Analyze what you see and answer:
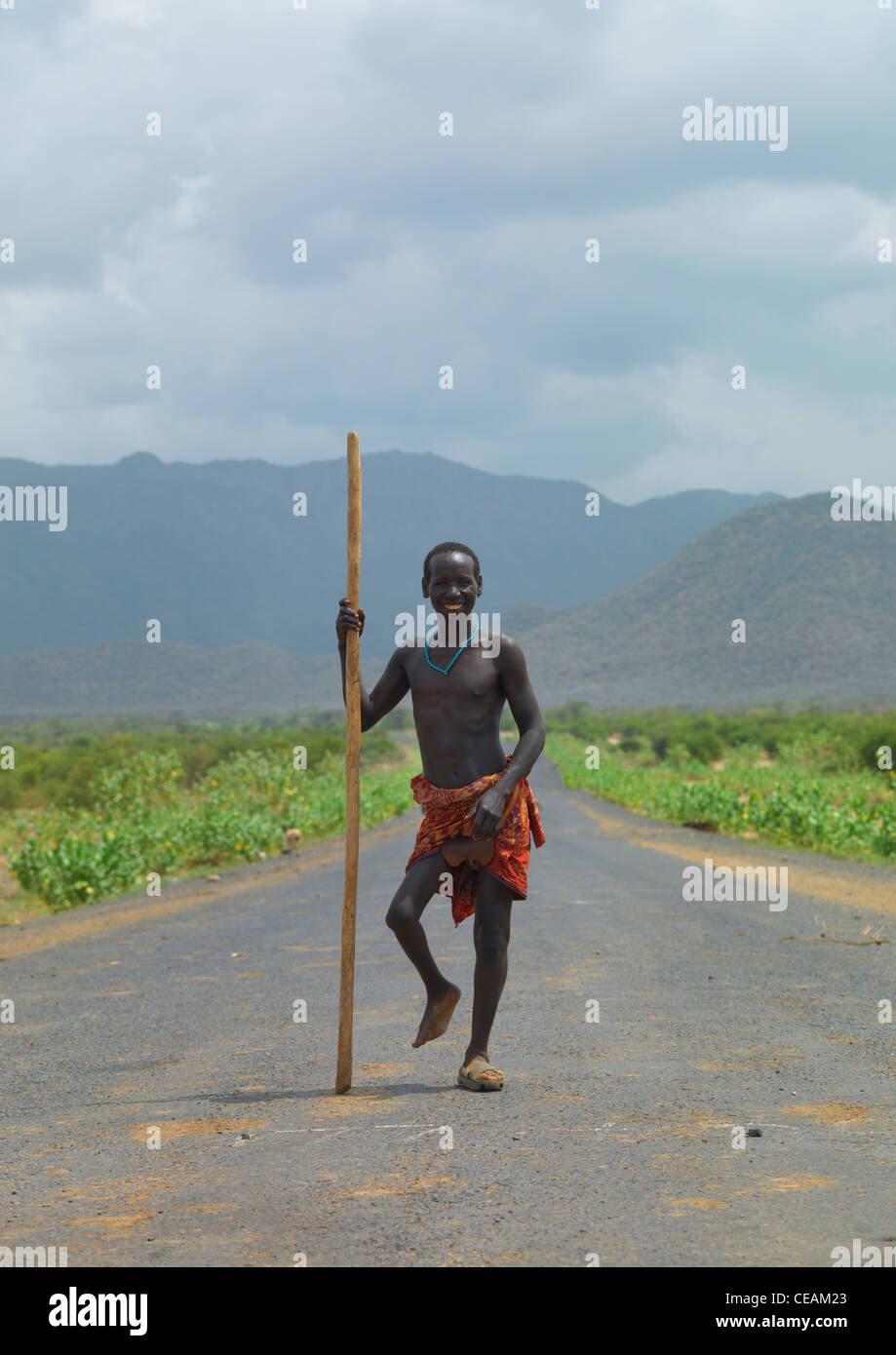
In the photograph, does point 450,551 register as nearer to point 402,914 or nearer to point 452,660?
point 452,660

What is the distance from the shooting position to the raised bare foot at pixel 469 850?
5.69m

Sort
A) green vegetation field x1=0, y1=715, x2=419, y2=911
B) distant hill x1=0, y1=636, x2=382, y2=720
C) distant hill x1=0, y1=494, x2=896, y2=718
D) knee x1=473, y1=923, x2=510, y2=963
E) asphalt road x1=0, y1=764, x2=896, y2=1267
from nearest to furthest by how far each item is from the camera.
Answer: asphalt road x1=0, y1=764, x2=896, y2=1267
knee x1=473, y1=923, x2=510, y2=963
green vegetation field x1=0, y1=715, x2=419, y2=911
distant hill x1=0, y1=494, x2=896, y2=718
distant hill x1=0, y1=636, x2=382, y2=720

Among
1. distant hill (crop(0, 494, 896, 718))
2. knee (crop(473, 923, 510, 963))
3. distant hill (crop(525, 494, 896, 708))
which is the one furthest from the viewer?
distant hill (crop(0, 494, 896, 718))

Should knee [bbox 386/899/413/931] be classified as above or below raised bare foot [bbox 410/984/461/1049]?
above

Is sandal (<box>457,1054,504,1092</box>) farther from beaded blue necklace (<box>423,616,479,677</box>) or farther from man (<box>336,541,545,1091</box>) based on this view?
beaded blue necklace (<box>423,616,479,677</box>)

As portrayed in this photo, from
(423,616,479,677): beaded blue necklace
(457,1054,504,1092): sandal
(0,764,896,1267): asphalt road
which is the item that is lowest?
(0,764,896,1267): asphalt road

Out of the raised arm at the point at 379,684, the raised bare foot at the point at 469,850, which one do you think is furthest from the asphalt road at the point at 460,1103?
the raised arm at the point at 379,684

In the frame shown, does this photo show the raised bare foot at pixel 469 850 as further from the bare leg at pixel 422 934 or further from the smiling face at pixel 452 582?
the smiling face at pixel 452 582

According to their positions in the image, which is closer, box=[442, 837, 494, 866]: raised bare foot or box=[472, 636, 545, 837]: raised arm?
box=[472, 636, 545, 837]: raised arm

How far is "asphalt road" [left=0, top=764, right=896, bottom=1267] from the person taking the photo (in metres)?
3.97

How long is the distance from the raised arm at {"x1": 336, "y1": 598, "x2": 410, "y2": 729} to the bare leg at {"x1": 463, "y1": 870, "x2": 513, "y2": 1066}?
0.83m

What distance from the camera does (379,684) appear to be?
6.01 m

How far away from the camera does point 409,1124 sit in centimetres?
520

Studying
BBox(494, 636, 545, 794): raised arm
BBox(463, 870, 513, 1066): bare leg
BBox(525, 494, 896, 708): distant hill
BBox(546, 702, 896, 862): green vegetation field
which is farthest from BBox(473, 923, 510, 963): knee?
BBox(525, 494, 896, 708): distant hill
